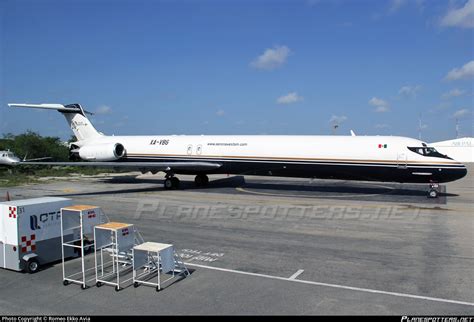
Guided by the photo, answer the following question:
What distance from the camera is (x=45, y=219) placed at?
8750 mm

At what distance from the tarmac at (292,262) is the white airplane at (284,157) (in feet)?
5.13

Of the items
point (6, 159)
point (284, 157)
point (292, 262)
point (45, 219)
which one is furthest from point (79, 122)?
point (292, 262)

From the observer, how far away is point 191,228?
1302 cm

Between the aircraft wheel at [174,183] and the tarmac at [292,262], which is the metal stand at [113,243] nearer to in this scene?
the tarmac at [292,262]

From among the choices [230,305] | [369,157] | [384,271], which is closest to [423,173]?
[369,157]

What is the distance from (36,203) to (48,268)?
1.51m

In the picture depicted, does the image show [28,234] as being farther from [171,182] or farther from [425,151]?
[425,151]

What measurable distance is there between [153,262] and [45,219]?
104 inches

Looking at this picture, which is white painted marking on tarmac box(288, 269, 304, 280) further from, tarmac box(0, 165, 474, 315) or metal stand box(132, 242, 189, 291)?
metal stand box(132, 242, 189, 291)

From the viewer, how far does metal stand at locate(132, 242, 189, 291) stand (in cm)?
766

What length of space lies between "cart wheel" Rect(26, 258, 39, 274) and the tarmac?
0.14m

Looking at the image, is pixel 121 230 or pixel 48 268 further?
pixel 48 268

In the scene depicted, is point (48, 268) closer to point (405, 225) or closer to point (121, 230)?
point (121, 230)

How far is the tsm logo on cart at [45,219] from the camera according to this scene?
27.9 feet
